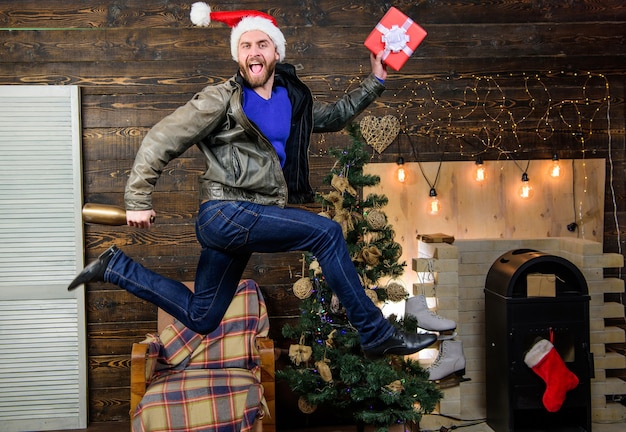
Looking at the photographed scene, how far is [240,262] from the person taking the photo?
2867mm

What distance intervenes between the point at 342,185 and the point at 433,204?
1101 mm

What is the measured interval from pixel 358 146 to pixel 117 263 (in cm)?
162

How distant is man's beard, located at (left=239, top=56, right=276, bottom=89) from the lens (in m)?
2.68

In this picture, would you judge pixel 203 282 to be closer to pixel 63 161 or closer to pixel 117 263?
pixel 117 263

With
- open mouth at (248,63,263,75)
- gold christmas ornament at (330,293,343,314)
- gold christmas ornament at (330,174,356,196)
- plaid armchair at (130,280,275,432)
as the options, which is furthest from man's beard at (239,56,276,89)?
plaid armchair at (130,280,275,432)

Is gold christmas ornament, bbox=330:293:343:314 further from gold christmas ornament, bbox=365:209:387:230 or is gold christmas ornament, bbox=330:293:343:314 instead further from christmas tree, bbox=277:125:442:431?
gold christmas ornament, bbox=365:209:387:230

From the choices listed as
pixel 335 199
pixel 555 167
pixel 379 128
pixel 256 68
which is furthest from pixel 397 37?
pixel 555 167

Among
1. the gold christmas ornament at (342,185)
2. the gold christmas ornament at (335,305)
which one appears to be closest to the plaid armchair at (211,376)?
the gold christmas ornament at (335,305)

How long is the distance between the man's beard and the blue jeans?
0.43 m

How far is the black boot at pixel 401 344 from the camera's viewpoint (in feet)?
9.08

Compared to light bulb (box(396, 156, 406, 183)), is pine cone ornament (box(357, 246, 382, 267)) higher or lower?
lower

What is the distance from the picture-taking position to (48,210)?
15.4 feet

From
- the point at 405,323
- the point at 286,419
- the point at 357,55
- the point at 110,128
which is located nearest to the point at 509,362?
the point at 405,323

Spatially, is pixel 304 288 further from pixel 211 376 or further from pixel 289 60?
pixel 289 60
